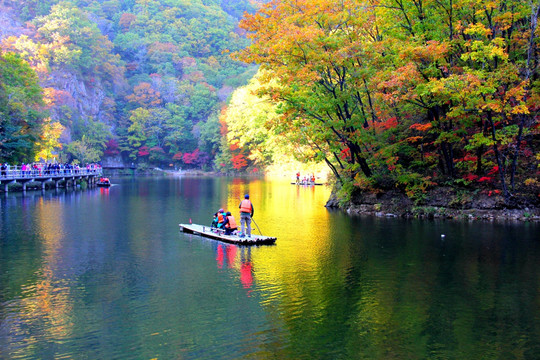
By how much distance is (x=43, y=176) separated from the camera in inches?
1697

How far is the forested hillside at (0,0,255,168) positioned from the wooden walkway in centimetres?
730

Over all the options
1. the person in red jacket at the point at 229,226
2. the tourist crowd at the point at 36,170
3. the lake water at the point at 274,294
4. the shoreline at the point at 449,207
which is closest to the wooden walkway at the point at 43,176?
the tourist crowd at the point at 36,170

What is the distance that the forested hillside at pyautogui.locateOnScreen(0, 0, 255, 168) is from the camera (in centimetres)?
7356

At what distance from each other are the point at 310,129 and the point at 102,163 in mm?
68844

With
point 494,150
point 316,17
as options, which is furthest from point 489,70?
point 316,17

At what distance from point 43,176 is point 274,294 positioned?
38541mm

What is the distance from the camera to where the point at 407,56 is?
2045cm

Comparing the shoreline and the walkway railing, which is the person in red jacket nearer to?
the shoreline

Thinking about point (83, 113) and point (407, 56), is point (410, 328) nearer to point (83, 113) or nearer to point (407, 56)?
point (407, 56)

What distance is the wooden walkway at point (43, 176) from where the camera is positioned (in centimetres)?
3788

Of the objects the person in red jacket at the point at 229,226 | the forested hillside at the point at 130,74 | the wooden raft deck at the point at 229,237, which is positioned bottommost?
the wooden raft deck at the point at 229,237

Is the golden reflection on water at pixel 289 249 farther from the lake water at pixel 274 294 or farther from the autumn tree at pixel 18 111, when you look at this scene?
the autumn tree at pixel 18 111

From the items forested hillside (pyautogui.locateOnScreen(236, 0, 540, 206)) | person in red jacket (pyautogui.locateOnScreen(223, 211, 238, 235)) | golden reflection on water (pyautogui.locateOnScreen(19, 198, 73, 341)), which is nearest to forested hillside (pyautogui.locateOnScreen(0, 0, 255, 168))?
forested hillside (pyautogui.locateOnScreen(236, 0, 540, 206))

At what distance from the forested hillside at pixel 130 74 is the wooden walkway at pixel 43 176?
287 inches
